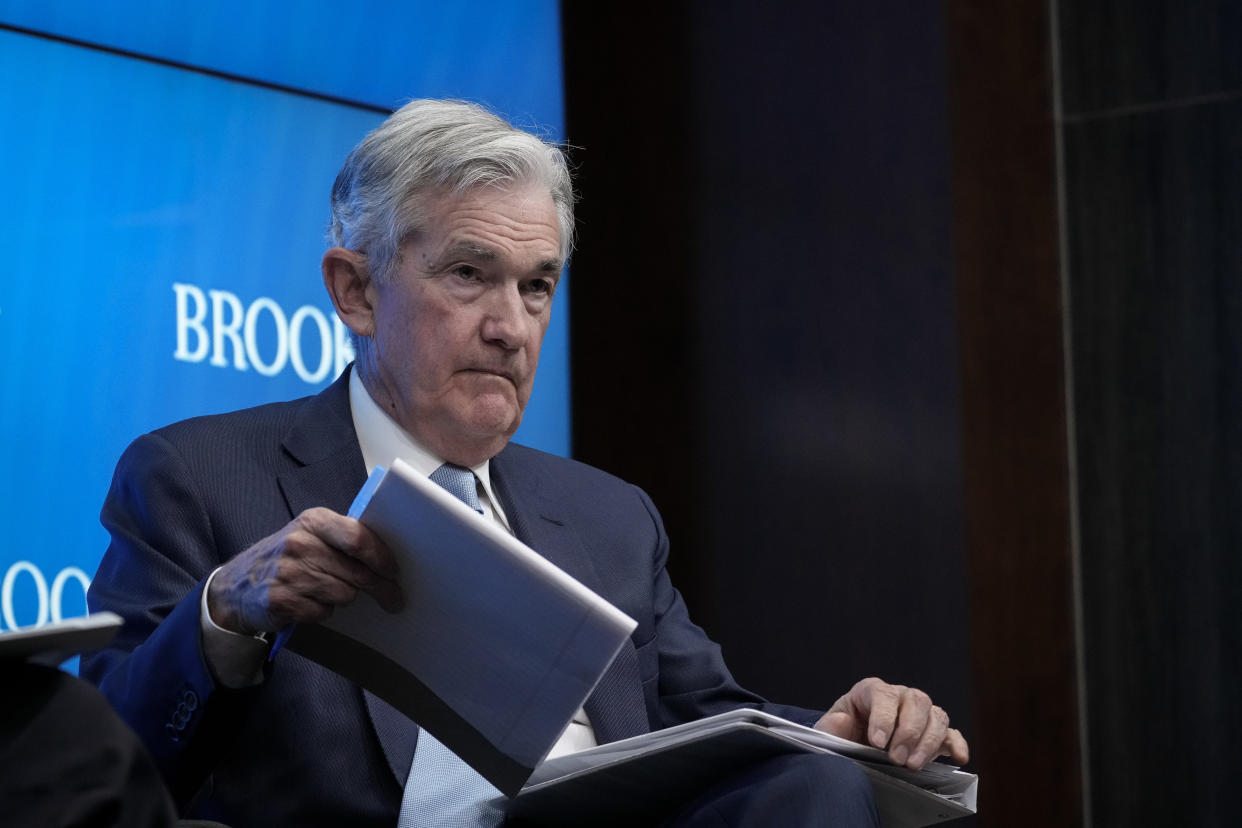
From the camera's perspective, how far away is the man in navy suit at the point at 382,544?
1339 mm

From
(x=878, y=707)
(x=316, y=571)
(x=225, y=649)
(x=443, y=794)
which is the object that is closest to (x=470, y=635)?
(x=316, y=571)

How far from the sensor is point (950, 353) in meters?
3.05

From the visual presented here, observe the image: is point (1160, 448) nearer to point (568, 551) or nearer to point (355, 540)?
point (568, 551)

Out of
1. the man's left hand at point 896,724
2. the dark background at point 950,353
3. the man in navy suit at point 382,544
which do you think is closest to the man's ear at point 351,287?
the man in navy suit at point 382,544

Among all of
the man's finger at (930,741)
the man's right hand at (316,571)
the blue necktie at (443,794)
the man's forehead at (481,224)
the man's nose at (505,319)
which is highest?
the man's forehead at (481,224)

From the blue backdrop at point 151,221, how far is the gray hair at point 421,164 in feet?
2.36

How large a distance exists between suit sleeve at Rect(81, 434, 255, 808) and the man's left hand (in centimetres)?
67

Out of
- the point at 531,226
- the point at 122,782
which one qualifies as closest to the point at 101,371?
the point at 531,226

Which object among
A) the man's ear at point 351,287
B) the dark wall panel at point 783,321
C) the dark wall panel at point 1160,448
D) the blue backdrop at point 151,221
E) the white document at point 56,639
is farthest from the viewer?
the dark wall panel at point 1160,448

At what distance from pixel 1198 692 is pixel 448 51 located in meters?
2.30

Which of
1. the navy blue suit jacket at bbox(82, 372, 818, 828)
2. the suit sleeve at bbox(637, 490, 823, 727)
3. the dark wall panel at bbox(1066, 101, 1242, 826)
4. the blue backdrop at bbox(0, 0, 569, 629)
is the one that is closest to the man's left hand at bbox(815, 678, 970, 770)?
the navy blue suit jacket at bbox(82, 372, 818, 828)

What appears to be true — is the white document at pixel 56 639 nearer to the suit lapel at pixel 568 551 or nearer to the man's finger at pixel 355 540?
the man's finger at pixel 355 540

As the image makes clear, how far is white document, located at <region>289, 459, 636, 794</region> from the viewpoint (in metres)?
1.15

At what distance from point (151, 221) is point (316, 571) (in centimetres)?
144
